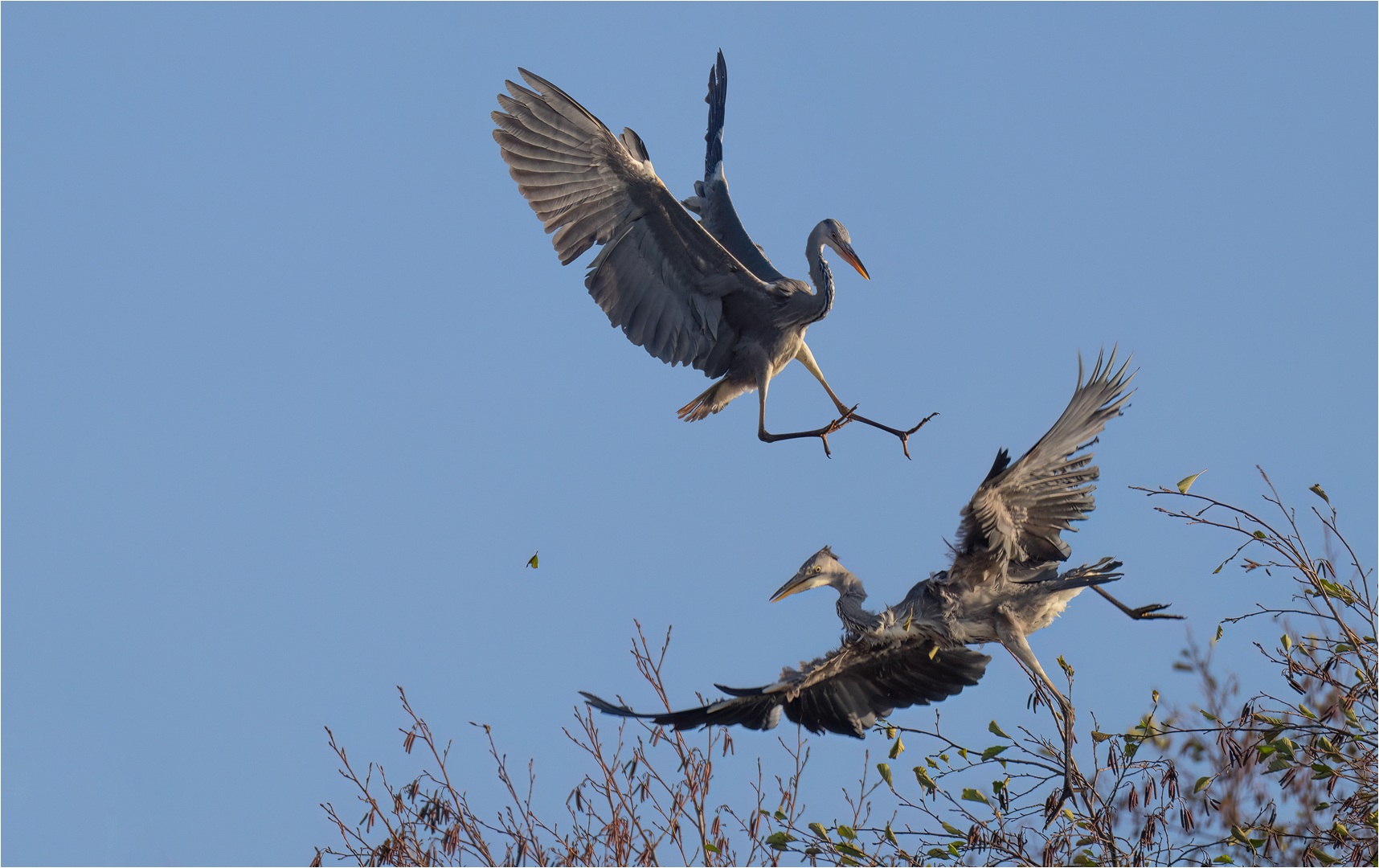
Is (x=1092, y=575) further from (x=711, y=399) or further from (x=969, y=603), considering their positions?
(x=711, y=399)

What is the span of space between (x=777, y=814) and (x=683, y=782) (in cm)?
51

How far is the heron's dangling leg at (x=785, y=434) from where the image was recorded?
8305mm

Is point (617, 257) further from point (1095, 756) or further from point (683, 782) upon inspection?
point (1095, 756)

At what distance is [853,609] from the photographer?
26.1ft

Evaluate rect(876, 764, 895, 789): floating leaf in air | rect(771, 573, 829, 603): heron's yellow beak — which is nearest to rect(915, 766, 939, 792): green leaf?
rect(876, 764, 895, 789): floating leaf in air

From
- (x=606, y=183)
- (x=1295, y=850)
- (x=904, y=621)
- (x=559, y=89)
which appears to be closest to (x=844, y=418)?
(x=904, y=621)

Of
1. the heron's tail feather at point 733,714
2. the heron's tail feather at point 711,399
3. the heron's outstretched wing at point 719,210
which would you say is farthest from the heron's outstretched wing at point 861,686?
the heron's outstretched wing at point 719,210

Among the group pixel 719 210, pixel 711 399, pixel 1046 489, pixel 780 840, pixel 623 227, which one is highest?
pixel 719 210

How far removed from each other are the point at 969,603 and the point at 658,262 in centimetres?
267

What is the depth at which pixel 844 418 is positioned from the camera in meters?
8.38

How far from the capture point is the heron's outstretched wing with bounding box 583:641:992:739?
7637mm

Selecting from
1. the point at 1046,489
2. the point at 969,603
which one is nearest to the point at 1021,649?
the point at 969,603

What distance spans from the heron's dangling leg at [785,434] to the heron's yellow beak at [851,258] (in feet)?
2.97

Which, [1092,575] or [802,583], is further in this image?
[802,583]
